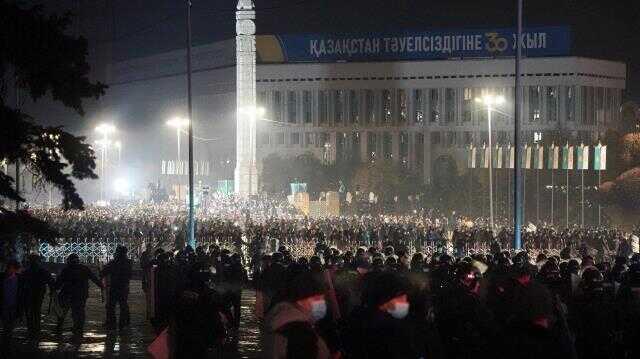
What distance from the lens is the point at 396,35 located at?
127812 millimetres

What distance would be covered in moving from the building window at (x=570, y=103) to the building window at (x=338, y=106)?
23.6 m

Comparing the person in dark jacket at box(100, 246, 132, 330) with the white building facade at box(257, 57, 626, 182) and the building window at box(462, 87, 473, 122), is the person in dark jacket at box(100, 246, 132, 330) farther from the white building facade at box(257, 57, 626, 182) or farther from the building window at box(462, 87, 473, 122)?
the building window at box(462, 87, 473, 122)

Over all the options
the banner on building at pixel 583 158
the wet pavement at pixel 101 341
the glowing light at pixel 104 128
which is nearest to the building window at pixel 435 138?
the glowing light at pixel 104 128

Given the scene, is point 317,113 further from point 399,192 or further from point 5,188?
point 5,188

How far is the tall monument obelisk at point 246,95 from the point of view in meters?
98.8

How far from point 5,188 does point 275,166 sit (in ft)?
378

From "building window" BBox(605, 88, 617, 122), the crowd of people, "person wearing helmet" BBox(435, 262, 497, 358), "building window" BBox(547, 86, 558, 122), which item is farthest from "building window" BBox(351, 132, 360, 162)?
"person wearing helmet" BBox(435, 262, 497, 358)

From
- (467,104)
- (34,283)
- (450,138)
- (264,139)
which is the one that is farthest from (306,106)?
(34,283)

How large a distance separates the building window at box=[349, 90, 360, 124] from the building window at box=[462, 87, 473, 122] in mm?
11756

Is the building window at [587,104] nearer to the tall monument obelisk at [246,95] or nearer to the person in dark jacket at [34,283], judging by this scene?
the tall monument obelisk at [246,95]

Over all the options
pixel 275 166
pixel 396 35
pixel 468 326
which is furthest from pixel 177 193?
pixel 468 326

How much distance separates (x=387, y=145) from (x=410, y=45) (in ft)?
36.5

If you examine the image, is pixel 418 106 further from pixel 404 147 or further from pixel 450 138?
pixel 450 138

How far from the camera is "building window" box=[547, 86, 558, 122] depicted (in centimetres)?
12231
